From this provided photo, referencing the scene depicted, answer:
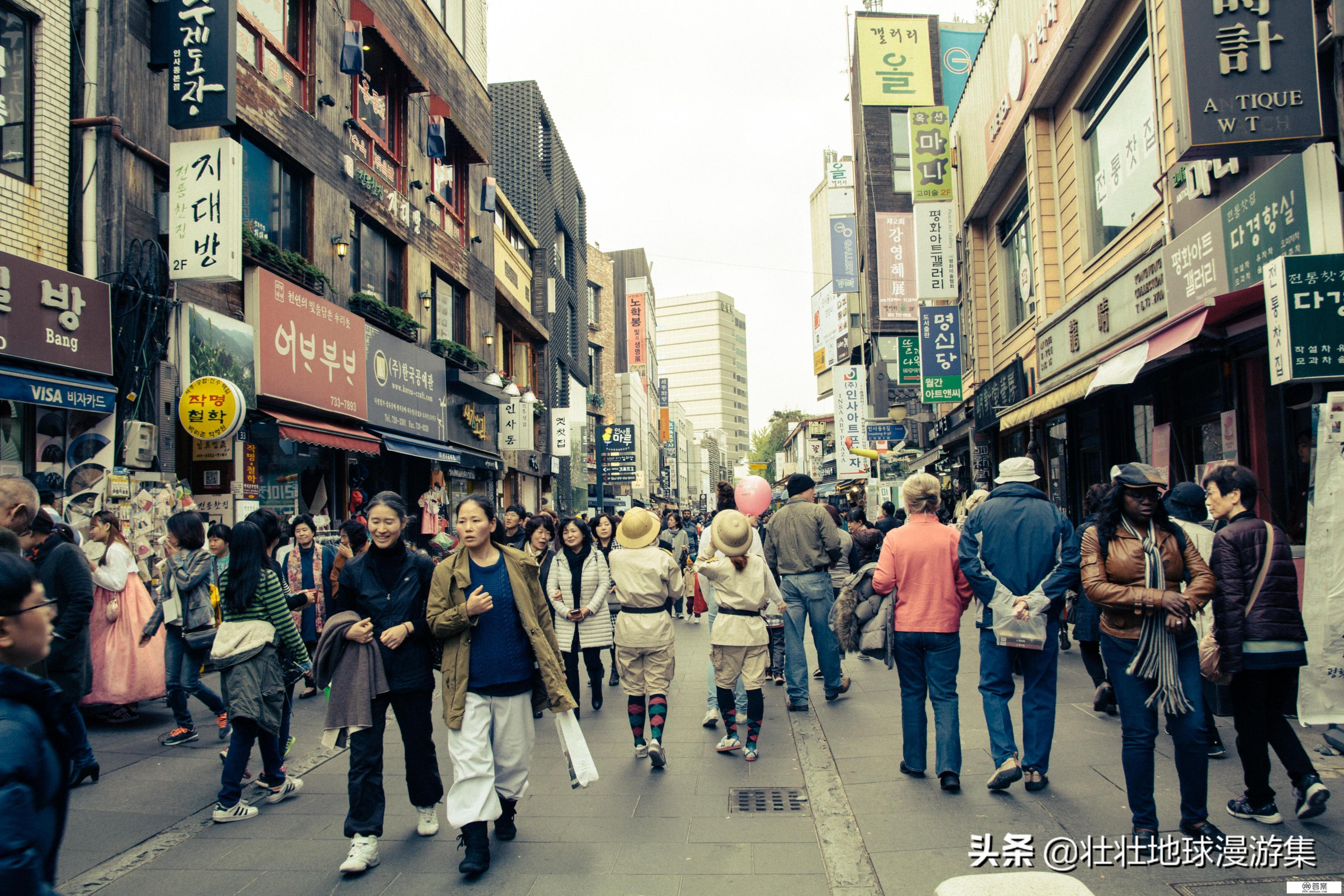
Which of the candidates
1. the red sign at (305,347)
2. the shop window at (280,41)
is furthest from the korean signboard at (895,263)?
the shop window at (280,41)

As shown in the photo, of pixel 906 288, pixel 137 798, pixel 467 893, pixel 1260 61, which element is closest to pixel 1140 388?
pixel 1260 61

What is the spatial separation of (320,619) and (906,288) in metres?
20.5

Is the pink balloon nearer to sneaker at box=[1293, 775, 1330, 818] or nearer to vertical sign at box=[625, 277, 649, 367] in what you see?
sneaker at box=[1293, 775, 1330, 818]

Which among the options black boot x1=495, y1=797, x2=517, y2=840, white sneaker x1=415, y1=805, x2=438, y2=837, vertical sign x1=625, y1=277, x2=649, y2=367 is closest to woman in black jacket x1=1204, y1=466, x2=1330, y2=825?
black boot x1=495, y1=797, x2=517, y2=840

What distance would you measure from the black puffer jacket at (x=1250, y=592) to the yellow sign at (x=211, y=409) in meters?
9.03

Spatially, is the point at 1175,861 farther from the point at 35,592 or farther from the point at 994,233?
the point at 994,233

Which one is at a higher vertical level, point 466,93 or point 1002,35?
point 466,93

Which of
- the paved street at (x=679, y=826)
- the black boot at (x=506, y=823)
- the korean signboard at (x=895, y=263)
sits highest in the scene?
the korean signboard at (x=895, y=263)

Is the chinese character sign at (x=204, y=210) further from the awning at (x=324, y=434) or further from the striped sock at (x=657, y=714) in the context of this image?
the striped sock at (x=657, y=714)

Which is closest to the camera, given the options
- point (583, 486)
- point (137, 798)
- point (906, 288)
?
point (137, 798)

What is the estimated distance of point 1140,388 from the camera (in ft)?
34.8

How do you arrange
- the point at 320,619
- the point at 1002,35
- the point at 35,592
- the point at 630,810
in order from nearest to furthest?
the point at 35,592 < the point at 630,810 < the point at 320,619 < the point at 1002,35

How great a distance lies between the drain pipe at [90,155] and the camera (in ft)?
29.4

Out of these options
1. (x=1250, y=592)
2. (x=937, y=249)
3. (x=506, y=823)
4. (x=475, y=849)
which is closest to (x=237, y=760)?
(x=506, y=823)
